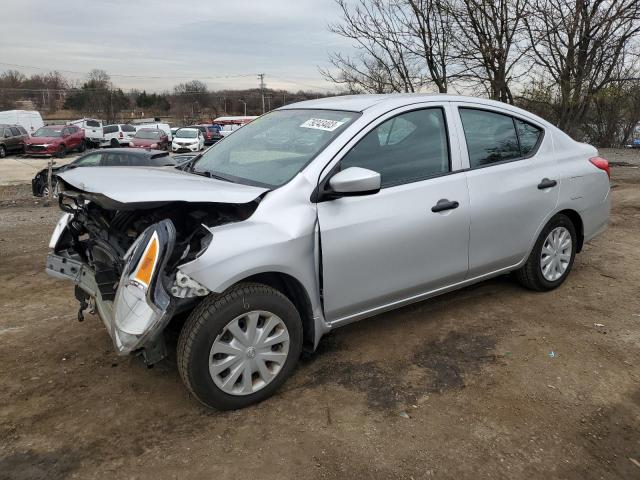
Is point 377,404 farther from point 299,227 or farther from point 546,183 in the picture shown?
point 546,183

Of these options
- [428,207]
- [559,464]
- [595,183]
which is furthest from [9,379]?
[595,183]

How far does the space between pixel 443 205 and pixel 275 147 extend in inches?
47.2

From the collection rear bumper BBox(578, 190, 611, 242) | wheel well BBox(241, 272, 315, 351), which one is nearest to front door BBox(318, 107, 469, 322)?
wheel well BBox(241, 272, 315, 351)

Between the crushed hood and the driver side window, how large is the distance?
0.70m

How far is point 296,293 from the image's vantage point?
303 cm

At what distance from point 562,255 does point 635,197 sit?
572 cm

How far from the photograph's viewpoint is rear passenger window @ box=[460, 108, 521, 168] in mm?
3760

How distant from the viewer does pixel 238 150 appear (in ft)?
12.3

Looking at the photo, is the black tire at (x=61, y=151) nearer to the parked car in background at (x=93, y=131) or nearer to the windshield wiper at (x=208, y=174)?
the parked car in background at (x=93, y=131)

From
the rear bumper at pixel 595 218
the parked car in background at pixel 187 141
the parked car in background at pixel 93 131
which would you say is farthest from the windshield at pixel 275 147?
the parked car in background at pixel 93 131

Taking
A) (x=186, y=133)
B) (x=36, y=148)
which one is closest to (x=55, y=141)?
(x=36, y=148)

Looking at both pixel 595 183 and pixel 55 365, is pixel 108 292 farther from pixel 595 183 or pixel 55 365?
pixel 595 183

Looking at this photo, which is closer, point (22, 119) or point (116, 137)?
point (22, 119)

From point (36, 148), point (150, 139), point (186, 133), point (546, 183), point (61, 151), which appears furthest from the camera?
point (186, 133)
